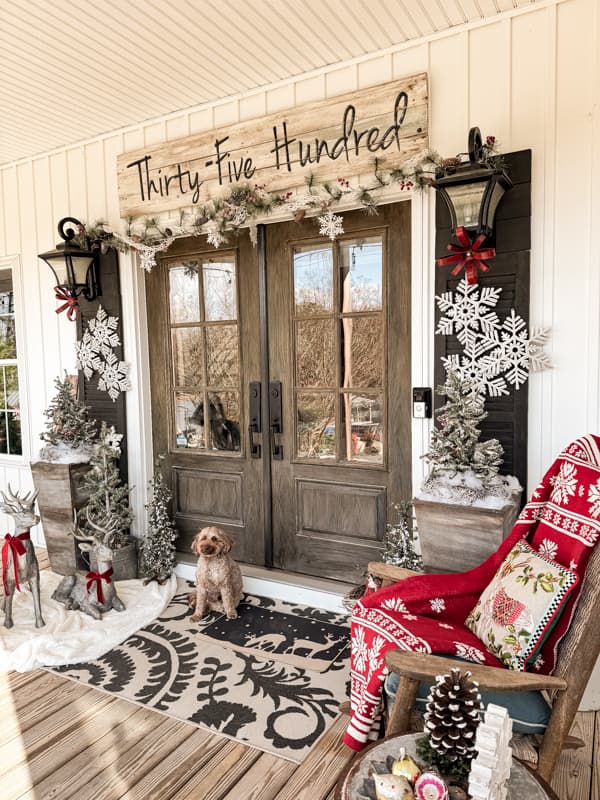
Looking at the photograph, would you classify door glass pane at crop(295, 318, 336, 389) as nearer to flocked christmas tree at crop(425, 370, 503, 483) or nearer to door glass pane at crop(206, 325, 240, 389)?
door glass pane at crop(206, 325, 240, 389)

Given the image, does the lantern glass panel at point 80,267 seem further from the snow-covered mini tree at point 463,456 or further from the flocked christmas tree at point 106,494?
the snow-covered mini tree at point 463,456

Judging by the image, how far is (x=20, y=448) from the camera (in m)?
4.74

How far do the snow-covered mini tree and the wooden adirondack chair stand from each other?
0.87 meters

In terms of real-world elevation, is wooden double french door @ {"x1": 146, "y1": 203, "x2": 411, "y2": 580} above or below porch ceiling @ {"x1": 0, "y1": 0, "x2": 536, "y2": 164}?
below

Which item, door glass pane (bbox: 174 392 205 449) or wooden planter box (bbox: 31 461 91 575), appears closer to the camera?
wooden planter box (bbox: 31 461 91 575)

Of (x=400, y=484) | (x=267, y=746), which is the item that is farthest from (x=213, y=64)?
(x=267, y=746)

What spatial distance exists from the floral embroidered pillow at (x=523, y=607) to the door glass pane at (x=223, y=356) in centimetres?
217

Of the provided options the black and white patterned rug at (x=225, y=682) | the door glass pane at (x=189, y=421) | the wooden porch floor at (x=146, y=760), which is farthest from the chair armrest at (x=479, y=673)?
the door glass pane at (x=189, y=421)

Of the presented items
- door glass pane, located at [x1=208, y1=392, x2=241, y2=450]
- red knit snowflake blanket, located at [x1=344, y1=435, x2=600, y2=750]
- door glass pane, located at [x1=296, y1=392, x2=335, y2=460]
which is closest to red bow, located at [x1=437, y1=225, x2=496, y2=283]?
red knit snowflake blanket, located at [x1=344, y1=435, x2=600, y2=750]

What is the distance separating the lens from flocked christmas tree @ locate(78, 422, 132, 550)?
365 cm

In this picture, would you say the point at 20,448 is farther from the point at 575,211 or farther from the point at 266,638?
the point at 575,211

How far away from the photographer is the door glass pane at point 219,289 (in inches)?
144

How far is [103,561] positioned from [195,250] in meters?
1.96

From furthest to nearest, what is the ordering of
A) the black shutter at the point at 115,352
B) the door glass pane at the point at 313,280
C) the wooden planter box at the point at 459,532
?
the black shutter at the point at 115,352
the door glass pane at the point at 313,280
the wooden planter box at the point at 459,532
